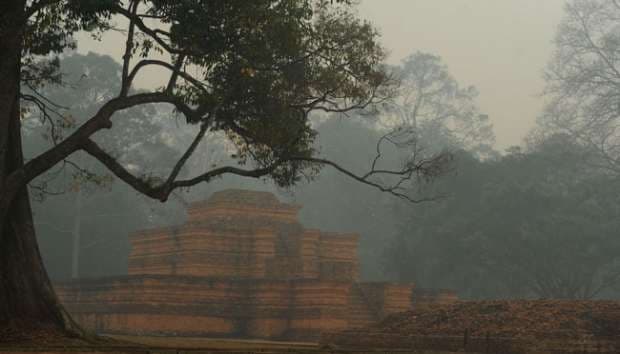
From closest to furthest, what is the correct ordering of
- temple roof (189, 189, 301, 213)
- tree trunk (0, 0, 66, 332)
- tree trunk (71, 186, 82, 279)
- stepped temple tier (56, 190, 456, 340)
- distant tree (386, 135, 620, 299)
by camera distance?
tree trunk (0, 0, 66, 332) → stepped temple tier (56, 190, 456, 340) → temple roof (189, 189, 301, 213) → distant tree (386, 135, 620, 299) → tree trunk (71, 186, 82, 279)

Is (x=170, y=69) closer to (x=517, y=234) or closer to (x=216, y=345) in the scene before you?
(x=216, y=345)

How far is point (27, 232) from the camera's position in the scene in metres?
15.9

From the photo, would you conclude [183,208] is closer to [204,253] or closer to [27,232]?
[204,253]

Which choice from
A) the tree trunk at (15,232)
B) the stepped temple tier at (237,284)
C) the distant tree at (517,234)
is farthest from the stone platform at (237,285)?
the tree trunk at (15,232)

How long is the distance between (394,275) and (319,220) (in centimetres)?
1631

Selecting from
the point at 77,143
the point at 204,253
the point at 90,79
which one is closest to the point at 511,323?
the point at 77,143

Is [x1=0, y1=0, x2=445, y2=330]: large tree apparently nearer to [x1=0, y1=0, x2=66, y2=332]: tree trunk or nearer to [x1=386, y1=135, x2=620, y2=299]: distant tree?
[x1=0, y1=0, x2=66, y2=332]: tree trunk

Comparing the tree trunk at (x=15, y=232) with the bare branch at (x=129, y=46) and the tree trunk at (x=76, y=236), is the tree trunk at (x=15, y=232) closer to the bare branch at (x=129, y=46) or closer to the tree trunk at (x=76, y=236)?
the bare branch at (x=129, y=46)

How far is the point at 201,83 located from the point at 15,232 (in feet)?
13.2

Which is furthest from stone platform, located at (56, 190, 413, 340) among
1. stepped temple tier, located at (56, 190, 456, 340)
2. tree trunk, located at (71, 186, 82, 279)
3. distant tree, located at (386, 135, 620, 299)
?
tree trunk, located at (71, 186, 82, 279)

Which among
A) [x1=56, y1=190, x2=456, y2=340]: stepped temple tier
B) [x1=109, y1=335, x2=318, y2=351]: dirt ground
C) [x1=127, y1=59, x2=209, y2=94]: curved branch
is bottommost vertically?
[x1=109, y1=335, x2=318, y2=351]: dirt ground

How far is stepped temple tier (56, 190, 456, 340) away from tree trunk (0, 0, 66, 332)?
1279 centimetres

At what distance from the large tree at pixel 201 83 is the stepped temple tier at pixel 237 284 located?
11.1m

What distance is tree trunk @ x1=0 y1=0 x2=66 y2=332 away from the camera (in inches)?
601
